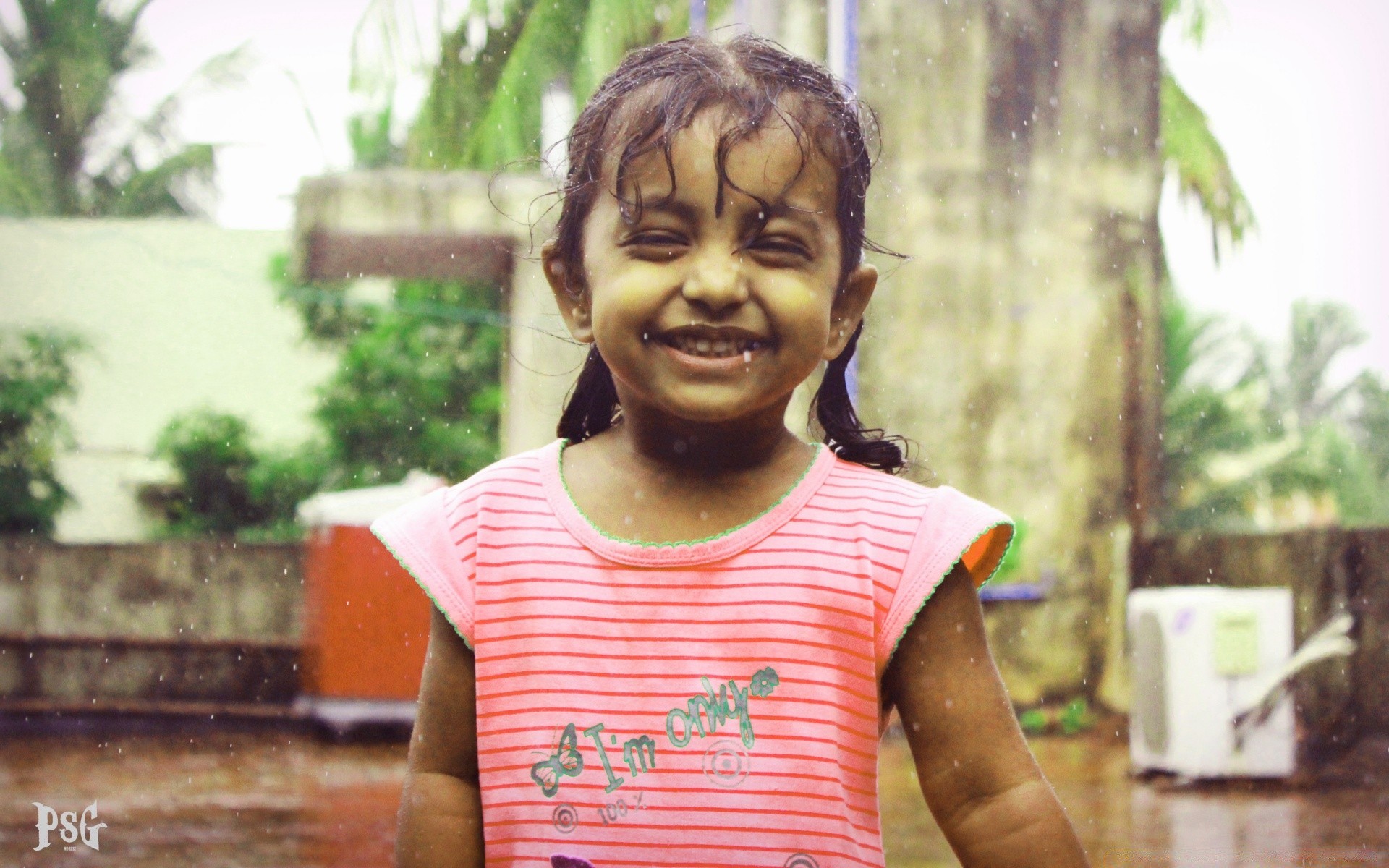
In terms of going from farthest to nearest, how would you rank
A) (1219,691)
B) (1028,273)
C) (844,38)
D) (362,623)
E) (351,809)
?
(1028,273) → (362,623) → (1219,691) → (351,809) → (844,38)

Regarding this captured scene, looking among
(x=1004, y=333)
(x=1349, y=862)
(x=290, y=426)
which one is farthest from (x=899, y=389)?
(x=290, y=426)

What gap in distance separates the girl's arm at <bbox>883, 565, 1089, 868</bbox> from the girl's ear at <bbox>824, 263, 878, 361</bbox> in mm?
273

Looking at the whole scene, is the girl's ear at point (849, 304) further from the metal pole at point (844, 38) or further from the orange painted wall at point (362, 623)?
the orange painted wall at point (362, 623)

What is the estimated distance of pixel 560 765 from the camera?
4.35 ft

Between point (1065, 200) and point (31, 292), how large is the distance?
29.5 feet

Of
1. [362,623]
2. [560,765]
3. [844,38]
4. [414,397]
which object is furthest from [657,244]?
Answer: [414,397]

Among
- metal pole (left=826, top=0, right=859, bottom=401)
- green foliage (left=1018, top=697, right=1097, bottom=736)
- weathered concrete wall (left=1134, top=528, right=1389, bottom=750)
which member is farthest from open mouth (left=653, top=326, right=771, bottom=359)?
green foliage (left=1018, top=697, right=1097, bottom=736)

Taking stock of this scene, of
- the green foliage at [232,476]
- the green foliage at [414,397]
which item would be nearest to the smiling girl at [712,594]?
the green foliage at [414,397]

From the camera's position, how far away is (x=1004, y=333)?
24.6 ft

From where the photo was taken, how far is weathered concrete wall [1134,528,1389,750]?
6574mm

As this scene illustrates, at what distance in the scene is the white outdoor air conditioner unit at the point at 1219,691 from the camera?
596 cm

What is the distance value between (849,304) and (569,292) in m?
0.29

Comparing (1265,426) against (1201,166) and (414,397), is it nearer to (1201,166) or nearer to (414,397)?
(1201,166)

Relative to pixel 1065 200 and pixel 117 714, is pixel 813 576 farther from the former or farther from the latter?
pixel 117 714
